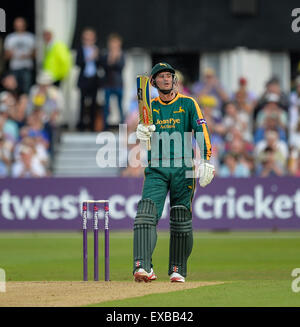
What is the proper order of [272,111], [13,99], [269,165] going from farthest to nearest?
[13,99] < [272,111] < [269,165]

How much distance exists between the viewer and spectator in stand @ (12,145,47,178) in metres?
22.8

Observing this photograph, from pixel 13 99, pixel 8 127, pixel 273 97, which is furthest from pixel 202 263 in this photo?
pixel 13 99

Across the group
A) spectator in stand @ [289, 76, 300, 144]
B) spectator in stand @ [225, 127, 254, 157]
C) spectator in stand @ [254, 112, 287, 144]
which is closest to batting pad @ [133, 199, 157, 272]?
spectator in stand @ [225, 127, 254, 157]

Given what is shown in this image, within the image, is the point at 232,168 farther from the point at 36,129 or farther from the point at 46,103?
the point at 46,103

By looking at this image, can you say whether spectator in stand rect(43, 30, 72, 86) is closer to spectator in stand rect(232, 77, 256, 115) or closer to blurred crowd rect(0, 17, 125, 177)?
blurred crowd rect(0, 17, 125, 177)

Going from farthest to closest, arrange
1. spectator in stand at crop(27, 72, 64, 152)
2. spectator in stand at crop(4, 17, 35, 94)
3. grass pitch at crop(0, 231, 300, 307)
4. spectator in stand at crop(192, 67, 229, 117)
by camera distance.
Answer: spectator in stand at crop(4, 17, 35, 94) → spectator in stand at crop(192, 67, 229, 117) → spectator in stand at crop(27, 72, 64, 152) → grass pitch at crop(0, 231, 300, 307)

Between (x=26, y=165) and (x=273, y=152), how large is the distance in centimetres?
520

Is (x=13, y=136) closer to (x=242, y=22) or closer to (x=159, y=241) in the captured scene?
(x=159, y=241)

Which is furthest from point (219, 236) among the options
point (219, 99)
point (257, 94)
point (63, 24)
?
point (63, 24)

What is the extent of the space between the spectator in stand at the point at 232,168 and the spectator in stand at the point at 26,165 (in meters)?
3.91

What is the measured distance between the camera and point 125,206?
21.8 meters

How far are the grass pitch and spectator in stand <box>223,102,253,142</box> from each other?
263 centimetres

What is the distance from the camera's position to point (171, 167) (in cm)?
1184

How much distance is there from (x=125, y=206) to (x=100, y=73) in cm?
375
